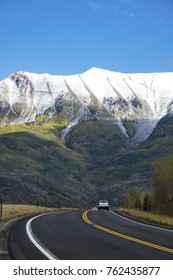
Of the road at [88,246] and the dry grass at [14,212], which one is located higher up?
the dry grass at [14,212]

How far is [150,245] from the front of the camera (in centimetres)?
1661

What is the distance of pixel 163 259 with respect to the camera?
12.9 metres

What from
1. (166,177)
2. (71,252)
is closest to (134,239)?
(71,252)

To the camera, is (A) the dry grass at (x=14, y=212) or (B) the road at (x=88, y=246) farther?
(A) the dry grass at (x=14, y=212)

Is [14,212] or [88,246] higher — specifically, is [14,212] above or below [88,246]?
above

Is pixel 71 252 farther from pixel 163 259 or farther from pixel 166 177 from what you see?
pixel 166 177

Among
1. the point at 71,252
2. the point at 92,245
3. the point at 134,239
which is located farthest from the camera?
the point at 134,239

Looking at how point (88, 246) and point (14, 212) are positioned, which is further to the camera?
point (14, 212)

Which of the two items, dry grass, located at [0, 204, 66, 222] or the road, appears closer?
the road

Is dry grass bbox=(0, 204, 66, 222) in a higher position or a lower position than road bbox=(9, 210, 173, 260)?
higher
